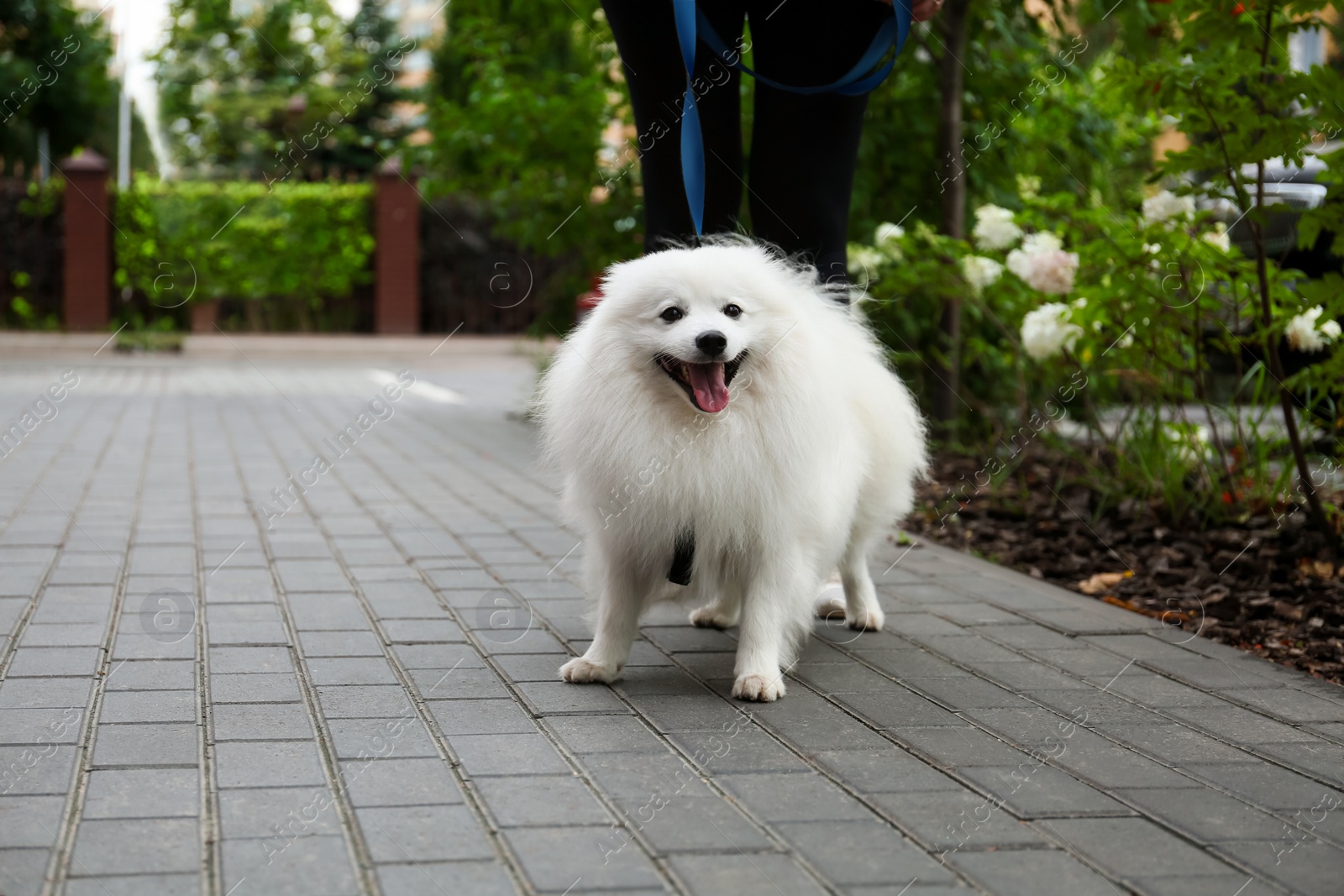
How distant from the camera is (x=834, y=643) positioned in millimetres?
3619

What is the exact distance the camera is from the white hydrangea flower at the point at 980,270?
5852mm

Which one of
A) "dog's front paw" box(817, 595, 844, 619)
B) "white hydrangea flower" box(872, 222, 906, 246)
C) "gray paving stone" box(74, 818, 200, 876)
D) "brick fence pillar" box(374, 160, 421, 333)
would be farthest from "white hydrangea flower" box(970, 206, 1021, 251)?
"brick fence pillar" box(374, 160, 421, 333)

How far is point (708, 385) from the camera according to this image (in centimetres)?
295

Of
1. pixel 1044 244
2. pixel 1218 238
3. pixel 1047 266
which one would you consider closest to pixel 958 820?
pixel 1218 238

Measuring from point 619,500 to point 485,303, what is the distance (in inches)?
757

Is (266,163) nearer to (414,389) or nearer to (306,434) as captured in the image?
(414,389)

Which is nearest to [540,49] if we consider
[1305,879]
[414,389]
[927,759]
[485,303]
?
[414,389]

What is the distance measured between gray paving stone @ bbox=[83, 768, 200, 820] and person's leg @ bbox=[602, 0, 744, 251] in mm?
1881

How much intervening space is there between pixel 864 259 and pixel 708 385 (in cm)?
370

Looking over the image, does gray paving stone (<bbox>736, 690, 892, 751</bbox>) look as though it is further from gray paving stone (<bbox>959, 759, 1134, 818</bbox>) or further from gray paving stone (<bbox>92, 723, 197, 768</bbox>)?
gray paving stone (<bbox>92, 723, 197, 768</bbox>)

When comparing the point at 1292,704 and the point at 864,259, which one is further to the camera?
the point at 864,259

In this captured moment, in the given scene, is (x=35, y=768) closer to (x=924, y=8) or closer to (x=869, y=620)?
(x=869, y=620)

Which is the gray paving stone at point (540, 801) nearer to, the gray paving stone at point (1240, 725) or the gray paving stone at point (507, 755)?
the gray paving stone at point (507, 755)

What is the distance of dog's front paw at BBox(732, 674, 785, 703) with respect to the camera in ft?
9.84
